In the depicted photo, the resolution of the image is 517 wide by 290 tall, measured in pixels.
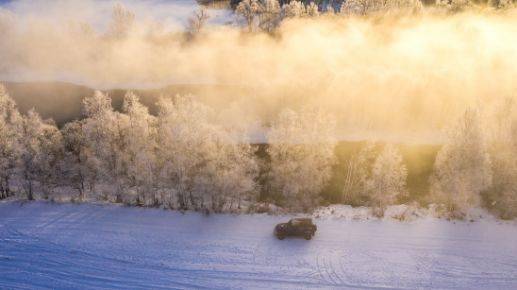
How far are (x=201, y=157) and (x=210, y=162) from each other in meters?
0.97

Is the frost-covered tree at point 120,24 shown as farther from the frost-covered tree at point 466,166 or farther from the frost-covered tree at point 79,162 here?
the frost-covered tree at point 466,166

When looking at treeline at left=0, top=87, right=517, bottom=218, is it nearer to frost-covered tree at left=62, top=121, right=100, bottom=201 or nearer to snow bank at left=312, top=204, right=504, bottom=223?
frost-covered tree at left=62, top=121, right=100, bottom=201

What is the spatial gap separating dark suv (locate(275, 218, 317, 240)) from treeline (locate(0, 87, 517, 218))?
332 centimetres

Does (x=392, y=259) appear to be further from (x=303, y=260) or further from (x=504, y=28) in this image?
(x=504, y=28)

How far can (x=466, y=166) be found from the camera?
115 feet

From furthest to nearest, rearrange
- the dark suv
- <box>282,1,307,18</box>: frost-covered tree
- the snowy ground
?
<box>282,1,307,18</box>: frost-covered tree < the dark suv < the snowy ground

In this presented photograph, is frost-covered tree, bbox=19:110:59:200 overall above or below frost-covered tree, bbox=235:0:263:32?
below

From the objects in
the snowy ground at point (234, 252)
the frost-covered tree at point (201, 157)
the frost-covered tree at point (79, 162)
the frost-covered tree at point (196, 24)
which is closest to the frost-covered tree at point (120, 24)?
the frost-covered tree at point (196, 24)

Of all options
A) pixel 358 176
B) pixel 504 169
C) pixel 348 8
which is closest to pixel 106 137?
pixel 358 176

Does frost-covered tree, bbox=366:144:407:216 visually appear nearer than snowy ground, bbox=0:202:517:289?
No

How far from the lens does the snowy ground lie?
29.7 meters

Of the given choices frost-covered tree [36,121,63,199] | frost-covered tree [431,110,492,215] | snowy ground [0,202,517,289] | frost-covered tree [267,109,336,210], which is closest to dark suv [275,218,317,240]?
snowy ground [0,202,517,289]

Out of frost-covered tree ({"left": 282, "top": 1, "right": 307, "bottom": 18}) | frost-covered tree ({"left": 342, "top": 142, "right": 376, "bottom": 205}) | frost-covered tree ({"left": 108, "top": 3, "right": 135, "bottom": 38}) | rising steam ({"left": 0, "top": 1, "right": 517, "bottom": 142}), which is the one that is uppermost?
frost-covered tree ({"left": 282, "top": 1, "right": 307, "bottom": 18})

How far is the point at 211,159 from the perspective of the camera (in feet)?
115
